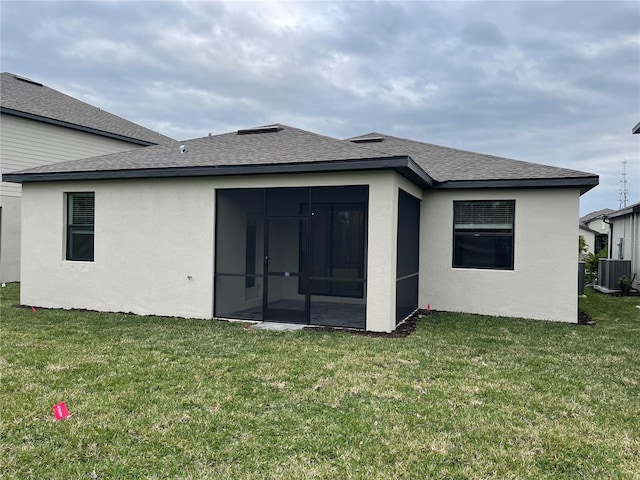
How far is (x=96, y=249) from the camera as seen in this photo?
916cm

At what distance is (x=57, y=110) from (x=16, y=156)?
2.67 meters

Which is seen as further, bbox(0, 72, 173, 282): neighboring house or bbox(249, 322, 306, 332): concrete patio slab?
bbox(0, 72, 173, 282): neighboring house

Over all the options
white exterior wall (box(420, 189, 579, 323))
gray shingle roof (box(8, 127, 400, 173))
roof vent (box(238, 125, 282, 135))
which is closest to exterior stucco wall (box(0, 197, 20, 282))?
gray shingle roof (box(8, 127, 400, 173))

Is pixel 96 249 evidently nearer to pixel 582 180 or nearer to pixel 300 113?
pixel 582 180

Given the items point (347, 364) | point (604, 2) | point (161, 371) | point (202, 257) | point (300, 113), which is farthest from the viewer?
point (300, 113)

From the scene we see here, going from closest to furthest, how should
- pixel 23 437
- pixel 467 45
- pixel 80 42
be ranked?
pixel 23 437, pixel 467 45, pixel 80 42

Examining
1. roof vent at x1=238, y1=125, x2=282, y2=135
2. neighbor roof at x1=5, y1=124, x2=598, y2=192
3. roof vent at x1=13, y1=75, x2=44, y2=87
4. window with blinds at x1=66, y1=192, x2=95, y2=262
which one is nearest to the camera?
neighbor roof at x1=5, y1=124, x2=598, y2=192

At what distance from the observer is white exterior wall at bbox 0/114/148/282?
13820 millimetres

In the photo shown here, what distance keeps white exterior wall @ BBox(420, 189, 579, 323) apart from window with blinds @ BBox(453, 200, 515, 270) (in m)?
0.12

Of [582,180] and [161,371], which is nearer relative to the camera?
[161,371]

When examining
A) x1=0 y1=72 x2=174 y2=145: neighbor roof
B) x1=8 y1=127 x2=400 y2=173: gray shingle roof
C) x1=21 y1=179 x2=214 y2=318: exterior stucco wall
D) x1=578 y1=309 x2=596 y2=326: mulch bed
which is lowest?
x1=578 y1=309 x2=596 y2=326: mulch bed

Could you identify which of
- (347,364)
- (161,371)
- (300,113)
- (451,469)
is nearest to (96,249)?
(161,371)

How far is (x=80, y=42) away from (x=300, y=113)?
534 inches

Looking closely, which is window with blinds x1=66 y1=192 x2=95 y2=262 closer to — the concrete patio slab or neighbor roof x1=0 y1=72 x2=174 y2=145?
the concrete patio slab
